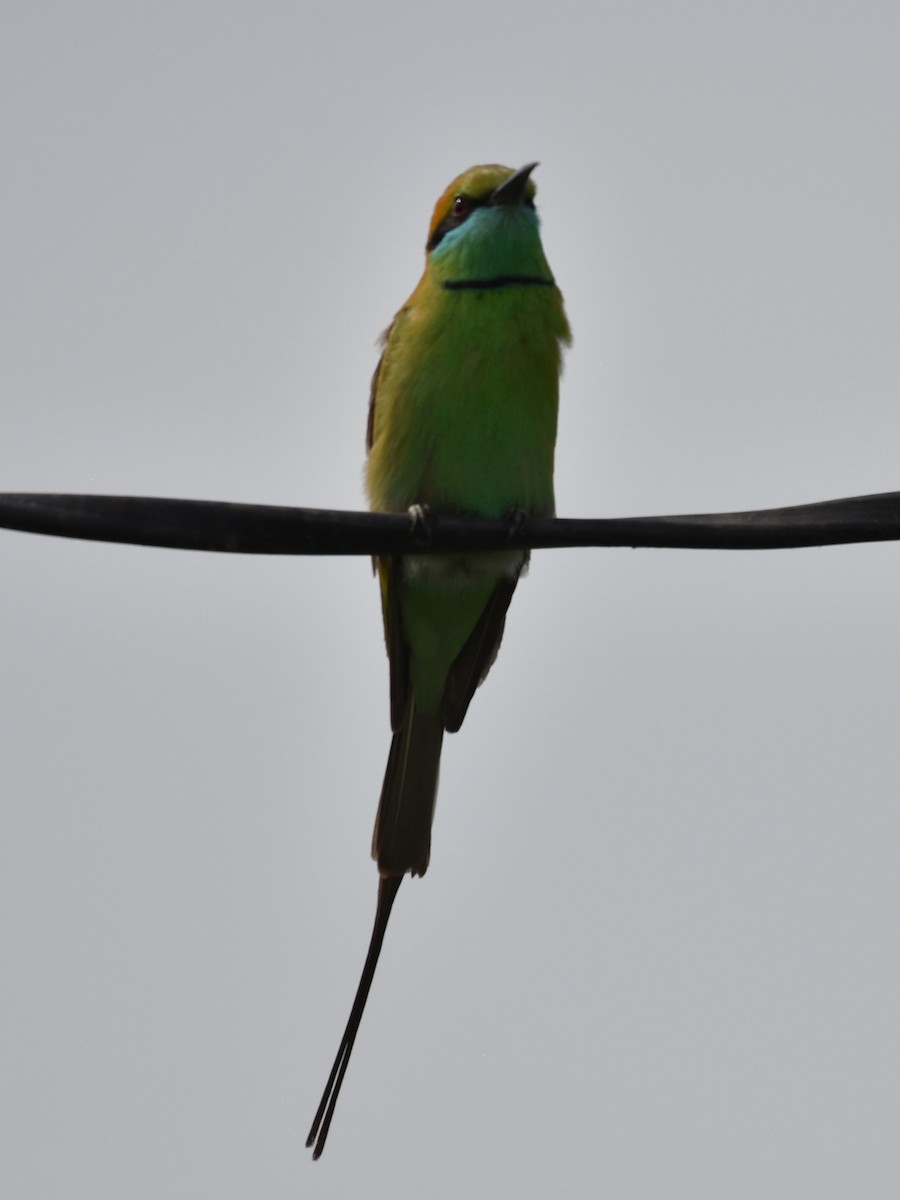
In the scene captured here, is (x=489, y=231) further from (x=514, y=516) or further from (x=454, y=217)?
(x=514, y=516)

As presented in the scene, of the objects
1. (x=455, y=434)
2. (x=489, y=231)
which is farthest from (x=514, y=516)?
(x=489, y=231)

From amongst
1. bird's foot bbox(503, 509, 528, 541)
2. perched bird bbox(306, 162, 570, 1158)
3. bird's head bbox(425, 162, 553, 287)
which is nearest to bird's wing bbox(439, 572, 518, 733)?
perched bird bbox(306, 162, 570, 1158)

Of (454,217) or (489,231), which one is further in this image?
(454,217)

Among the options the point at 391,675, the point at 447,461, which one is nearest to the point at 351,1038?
the point at 391,675

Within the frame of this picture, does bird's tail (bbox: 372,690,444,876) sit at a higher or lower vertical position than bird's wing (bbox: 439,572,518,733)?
lower

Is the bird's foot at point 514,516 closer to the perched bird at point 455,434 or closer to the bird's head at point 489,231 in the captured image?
the perched bird at point 455,434

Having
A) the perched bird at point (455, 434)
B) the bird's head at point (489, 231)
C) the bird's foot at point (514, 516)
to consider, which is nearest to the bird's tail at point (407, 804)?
the perched bird at point (455, 434)

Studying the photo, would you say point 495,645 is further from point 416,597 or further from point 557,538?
point 557,538

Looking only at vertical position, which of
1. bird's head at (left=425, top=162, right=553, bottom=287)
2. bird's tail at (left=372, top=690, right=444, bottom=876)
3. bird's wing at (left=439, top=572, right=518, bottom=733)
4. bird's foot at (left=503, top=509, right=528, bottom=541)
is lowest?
bird's tail at (left=372, top=690, right=444, bottom=876)

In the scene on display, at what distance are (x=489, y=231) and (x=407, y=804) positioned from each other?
1.22 metres

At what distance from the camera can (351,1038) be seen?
9.89ft

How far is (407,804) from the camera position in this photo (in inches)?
140

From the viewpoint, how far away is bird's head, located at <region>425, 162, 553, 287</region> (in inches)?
140

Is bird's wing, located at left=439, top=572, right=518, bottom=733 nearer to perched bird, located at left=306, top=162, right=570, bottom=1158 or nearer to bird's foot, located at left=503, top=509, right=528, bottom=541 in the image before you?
perched bird, located at left=306, top=162, right=570, bottom=1158
